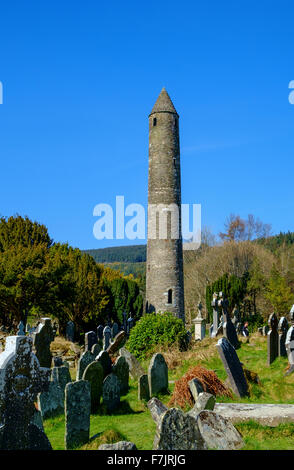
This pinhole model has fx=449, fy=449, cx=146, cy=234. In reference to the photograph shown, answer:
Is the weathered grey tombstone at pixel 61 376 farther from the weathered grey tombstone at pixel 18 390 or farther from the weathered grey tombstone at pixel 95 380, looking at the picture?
the weathered grey tombstone at pixel 18 390

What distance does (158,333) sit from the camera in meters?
14.6

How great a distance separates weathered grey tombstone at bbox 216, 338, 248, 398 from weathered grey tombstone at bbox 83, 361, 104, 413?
2.24m

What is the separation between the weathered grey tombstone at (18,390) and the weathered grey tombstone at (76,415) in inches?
44.1

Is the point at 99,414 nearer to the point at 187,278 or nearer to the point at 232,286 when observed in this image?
the point at 232,286

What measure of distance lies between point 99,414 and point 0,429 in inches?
154

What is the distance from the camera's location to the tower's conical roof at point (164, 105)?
26406 millimetres

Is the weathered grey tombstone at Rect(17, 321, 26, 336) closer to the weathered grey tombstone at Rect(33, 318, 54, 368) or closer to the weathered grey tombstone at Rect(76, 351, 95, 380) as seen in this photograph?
the weathered grey tombstone at Rect(33, 318, 54, 368)

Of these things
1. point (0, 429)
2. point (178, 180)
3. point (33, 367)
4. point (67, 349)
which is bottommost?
point (67, 349)

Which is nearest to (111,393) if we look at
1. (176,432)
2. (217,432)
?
(217,432)

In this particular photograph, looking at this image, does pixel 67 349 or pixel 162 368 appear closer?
pixel 162 368

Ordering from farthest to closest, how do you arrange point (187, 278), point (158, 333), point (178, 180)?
point (187, 278) → point (178, 180) → point (158, 333)

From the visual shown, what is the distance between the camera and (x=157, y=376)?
9.05m
